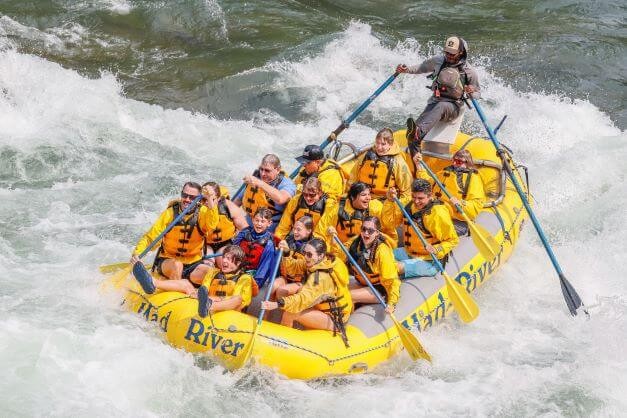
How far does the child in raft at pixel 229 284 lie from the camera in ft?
22.3

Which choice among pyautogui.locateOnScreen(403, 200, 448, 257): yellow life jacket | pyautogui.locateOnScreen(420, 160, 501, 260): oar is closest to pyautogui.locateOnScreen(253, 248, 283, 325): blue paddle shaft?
pyautogui.locateOnScreen(403, 200, 448, 257): yellow life jacket

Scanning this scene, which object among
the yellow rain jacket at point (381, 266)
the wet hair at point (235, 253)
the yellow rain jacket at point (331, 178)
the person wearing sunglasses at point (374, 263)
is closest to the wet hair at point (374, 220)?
the person wearing sunglasses at point (374, 263)

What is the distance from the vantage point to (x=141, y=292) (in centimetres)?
713

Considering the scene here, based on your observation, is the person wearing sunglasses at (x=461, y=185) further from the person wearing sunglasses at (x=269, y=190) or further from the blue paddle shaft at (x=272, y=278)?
the blue paddle shaft at (x=272, y=278)

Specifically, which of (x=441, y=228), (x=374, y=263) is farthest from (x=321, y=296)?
(x=441, y=228)

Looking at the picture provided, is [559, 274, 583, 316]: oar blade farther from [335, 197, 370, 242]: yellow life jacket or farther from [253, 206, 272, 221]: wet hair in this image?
[253, 206, 272, 221]: wet hair

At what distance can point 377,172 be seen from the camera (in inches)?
315

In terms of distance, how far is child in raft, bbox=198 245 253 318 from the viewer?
6.80m

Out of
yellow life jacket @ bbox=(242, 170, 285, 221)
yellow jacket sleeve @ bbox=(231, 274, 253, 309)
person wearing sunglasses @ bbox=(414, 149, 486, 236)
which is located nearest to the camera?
yellow jacket sleeve @ bbox=(231, 274, 253, 309)

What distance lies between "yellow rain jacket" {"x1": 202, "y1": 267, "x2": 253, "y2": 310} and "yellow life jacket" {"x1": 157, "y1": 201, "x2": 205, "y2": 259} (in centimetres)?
46

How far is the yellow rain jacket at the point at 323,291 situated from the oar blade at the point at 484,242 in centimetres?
149

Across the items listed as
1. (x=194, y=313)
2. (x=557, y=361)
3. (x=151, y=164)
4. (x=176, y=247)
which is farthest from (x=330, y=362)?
(x=151, y=164)

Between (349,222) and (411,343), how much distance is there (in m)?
1.15

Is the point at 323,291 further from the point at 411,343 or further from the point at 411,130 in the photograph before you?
the point at 411,130
